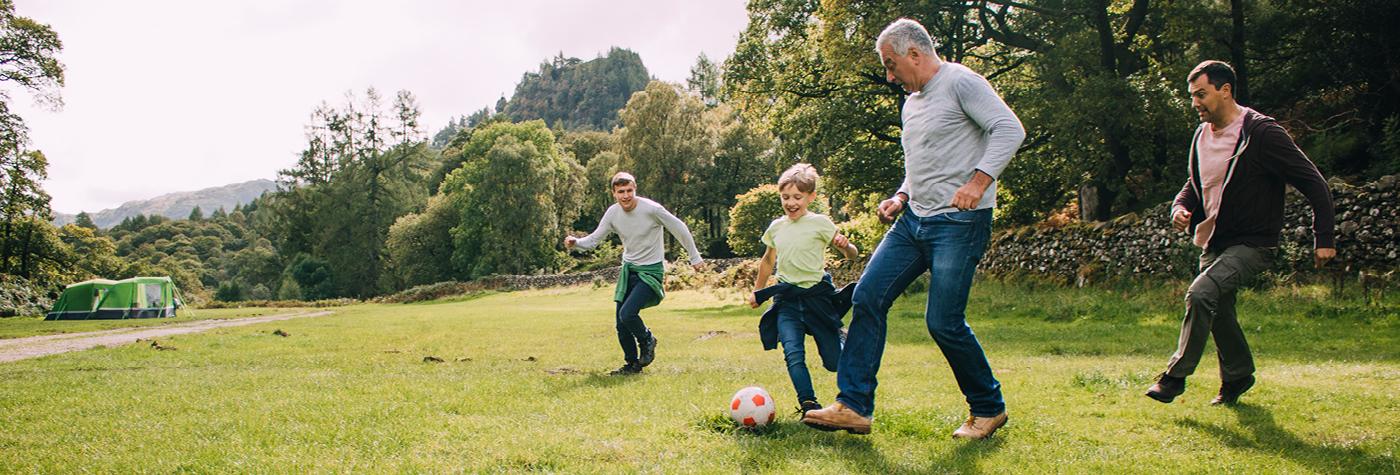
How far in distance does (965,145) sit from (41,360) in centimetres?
1323

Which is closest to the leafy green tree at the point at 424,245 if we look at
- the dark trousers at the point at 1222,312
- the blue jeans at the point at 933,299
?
the blue jeans at the point at 933,299

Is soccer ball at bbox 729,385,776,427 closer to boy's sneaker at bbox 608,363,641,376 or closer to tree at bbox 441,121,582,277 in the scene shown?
boy's sneaker at bbox 608,363,641,376

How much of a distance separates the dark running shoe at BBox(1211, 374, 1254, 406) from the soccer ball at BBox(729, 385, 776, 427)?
295 cm

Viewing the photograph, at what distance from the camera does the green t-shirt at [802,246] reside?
5.29 metres

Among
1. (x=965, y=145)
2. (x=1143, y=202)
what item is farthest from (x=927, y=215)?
(x=1143, y=202)

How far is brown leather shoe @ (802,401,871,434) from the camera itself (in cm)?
430

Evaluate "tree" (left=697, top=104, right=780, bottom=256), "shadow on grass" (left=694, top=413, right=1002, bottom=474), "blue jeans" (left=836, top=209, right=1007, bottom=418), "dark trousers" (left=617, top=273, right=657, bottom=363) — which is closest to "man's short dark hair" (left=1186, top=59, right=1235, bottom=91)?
"blue jeans" (left=836, top=209, right=1007, bottom=418)

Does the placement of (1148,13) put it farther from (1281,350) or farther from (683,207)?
(683,207)

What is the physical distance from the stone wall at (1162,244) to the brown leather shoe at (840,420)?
41.3ft

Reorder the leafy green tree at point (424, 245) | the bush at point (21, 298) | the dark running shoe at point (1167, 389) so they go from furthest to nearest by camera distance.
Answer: the leafy green tree at point (424, 245) < the bush at point (21, 298) < the dark running shoe at point (1167, 389)

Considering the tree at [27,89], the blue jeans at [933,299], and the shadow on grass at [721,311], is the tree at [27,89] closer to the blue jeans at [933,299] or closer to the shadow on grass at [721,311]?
the shadow on grass at [721,311]

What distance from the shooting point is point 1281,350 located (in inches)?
364

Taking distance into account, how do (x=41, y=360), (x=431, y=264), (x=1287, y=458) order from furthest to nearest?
(x=431, y=264), (x=41, y=360), (x=1287, y=458)

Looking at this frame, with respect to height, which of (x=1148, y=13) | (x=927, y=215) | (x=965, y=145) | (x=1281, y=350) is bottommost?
(x=1281, y=350)
